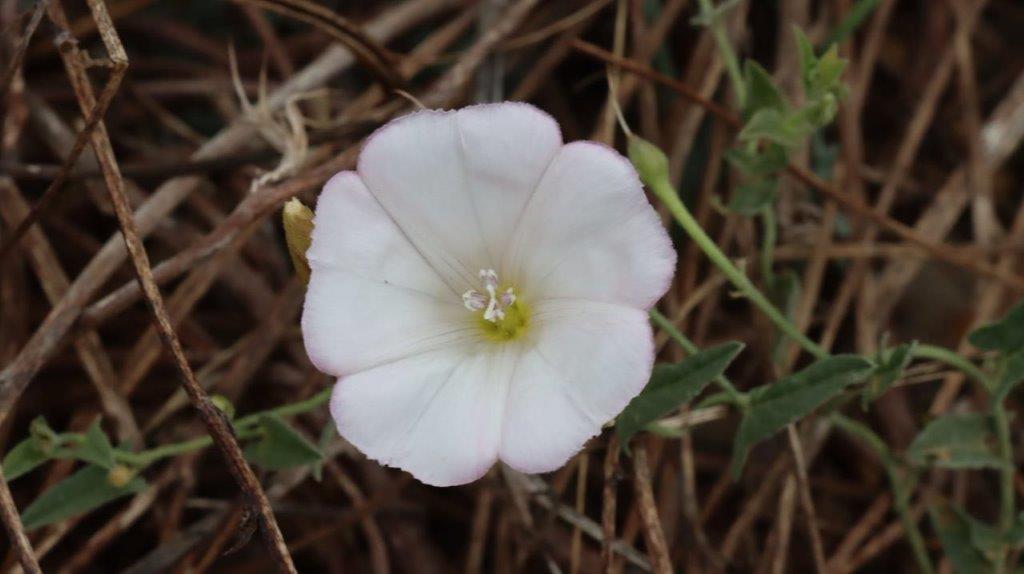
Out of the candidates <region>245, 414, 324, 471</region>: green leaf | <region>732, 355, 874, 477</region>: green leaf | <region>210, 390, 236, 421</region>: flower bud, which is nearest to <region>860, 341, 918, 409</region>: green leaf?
<region>732, 355, 874, 477</region>: green leaf

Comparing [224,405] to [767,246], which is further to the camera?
[767,246]

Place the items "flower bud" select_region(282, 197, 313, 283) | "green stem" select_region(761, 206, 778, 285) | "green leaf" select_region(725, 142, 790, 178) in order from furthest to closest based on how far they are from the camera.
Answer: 1. "green stem" select_region(761, 206, 778, 285)
2. "green leaf" select_region(725, 142, 790, 178)
3. "flower bud" select_region(282, 197, 313, 283)

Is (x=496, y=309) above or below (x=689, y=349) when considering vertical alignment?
above

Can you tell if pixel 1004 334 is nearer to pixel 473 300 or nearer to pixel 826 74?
pixel 826 74

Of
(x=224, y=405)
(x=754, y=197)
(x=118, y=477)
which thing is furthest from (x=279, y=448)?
(x=754, y=197)

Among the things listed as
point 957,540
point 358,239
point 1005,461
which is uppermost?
point 358,239

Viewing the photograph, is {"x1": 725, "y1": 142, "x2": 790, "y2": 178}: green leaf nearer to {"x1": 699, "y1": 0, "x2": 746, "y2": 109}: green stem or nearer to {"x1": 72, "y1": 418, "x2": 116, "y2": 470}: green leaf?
{"x1": 699, "y1": 0, "x2": 746, "y2": 109}: green stem

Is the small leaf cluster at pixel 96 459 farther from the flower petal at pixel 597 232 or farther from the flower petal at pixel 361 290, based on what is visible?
the flower petal at pixel 597 232

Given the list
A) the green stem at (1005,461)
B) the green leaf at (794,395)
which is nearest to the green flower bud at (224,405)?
the green leaf at (794,395)
